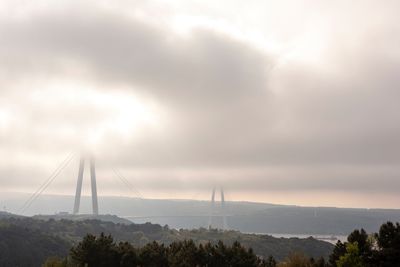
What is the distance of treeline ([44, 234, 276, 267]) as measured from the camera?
2645 inches

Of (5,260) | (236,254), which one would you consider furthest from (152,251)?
(5,260)

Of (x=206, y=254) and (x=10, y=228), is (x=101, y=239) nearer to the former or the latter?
(x=206, y=254)

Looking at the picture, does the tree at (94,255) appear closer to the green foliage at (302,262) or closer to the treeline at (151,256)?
the treeline at (151,256)

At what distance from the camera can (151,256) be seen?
6900cm

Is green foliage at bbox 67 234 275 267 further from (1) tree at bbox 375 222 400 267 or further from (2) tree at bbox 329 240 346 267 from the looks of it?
(1) tree at bbox 375 222 400 267

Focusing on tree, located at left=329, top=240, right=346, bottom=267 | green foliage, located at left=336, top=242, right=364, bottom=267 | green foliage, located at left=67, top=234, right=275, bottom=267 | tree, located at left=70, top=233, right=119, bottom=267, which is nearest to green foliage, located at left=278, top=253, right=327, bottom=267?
tree, located at left=329, top=240, right=346, bottom=267

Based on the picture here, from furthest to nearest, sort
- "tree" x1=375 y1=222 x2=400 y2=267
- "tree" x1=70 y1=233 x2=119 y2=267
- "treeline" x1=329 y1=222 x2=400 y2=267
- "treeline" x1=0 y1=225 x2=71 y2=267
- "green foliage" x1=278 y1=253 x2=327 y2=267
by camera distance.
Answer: "treeline" x1=0 y1=225 x2=71 y2=267 < "tree" x1=70 y1=233 x2=119 y2=267 < "green foliage" x1=278 y1=253 x2=327 y2=267 < "tree" x1=375 y1=222 x2=400 y2=267 < "treeline" x1=329 y1=222 x2=400 y2=267

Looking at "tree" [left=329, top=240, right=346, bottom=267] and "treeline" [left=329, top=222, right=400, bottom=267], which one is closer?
"treeline" [left=329, top=222, right=400, bottom=267]

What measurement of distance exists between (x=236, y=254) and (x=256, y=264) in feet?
10.4

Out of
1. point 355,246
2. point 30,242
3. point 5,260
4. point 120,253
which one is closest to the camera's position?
point 355,246

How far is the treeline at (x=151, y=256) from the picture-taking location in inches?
2645

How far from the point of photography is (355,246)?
181ft

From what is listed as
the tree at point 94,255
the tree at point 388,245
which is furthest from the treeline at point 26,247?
the tree at point 388,245

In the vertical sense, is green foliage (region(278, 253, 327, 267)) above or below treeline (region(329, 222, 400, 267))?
below
